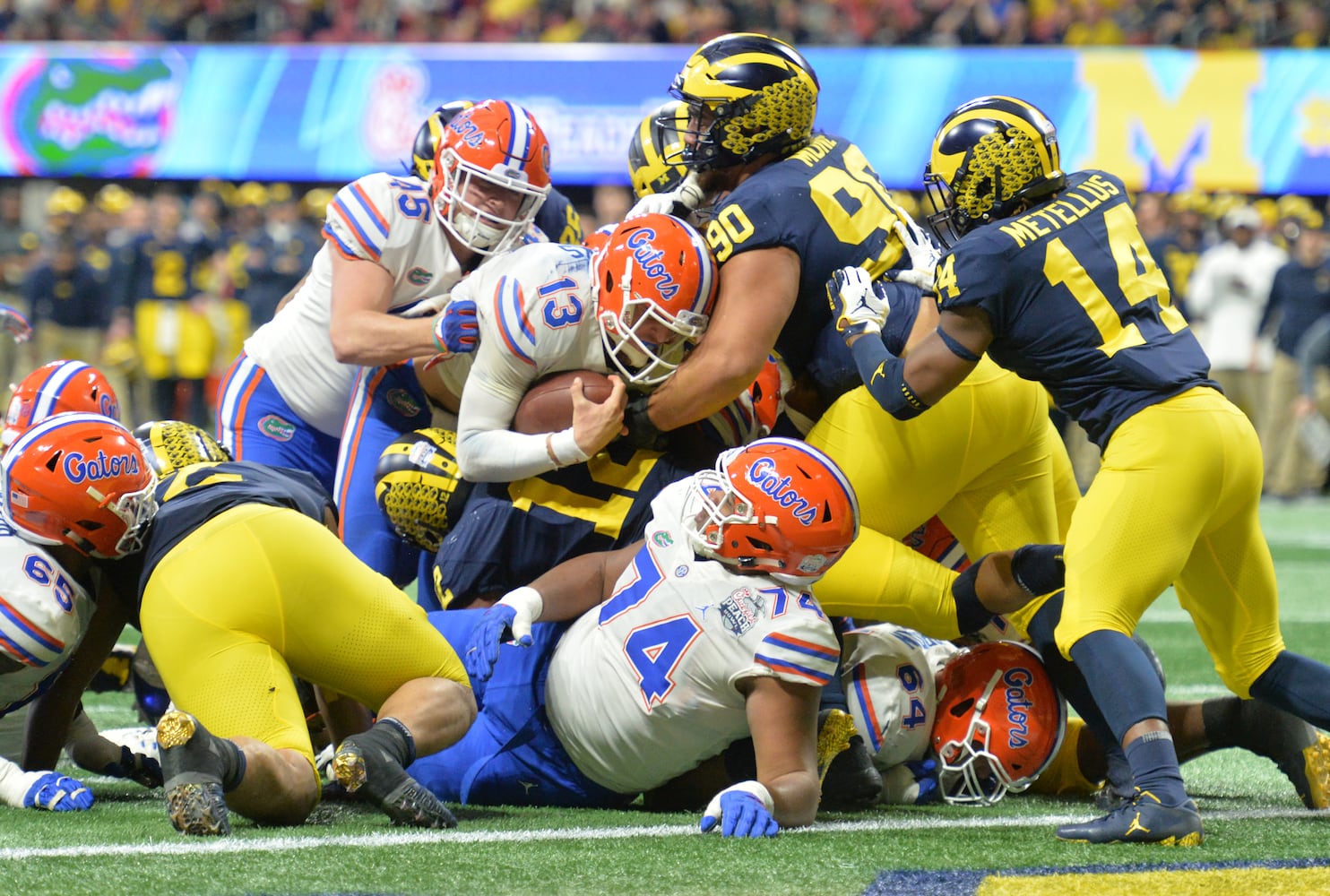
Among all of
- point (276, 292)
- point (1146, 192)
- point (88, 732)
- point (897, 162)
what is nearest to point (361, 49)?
point (276, 292)

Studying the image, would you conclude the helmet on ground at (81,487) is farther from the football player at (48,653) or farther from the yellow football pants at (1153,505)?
the yellow football pants at (1153,505)

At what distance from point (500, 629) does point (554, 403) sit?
0.69 m

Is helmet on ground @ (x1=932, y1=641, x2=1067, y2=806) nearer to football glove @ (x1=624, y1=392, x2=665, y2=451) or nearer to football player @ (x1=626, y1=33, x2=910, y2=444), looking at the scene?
football player @ (x1=626, y1=33, x2=910, y2=444)

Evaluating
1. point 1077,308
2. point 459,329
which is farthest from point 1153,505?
point 459,329

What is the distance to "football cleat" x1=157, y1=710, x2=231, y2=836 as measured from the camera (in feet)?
9.34

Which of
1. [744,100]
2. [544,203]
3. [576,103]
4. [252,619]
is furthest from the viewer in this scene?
[576,103]

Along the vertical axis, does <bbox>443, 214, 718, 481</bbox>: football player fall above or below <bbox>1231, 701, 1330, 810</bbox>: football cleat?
above

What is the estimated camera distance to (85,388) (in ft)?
14.2

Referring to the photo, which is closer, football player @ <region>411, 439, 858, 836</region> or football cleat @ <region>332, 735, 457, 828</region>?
football cleat @ <region>332, 735, 457, 828</region>

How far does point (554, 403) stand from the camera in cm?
382

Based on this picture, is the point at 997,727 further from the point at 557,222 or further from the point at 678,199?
the point at 557,222

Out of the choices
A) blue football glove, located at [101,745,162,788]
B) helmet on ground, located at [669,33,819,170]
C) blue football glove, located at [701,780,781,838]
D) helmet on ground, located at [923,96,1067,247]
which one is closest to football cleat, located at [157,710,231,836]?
blue football glove, located at [101,745,162,788]

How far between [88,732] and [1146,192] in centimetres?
1253

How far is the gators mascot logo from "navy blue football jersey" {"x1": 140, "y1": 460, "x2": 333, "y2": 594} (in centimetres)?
1404
